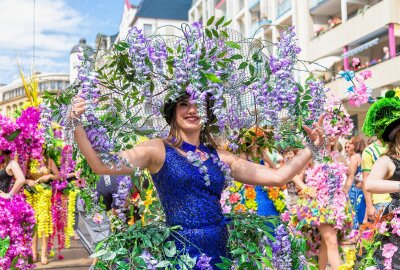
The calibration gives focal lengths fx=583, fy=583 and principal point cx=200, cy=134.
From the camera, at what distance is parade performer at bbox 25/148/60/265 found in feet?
27.4

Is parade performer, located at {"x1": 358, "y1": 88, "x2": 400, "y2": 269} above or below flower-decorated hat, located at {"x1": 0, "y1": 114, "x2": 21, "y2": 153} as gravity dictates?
below

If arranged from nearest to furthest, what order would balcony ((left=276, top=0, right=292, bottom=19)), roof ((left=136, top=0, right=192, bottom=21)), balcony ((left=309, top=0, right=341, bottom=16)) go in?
balcony ((left=309, top=0, right=341, bottom=16)) → balcony ((left=276, top=0, right=292, bottom=19)) → roof ((left=136, top=0, right=192, bottom=21))

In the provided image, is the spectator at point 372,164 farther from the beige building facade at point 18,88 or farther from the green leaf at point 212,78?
the beige building facade at point 18,88

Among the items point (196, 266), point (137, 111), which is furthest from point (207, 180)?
point (137, 111)

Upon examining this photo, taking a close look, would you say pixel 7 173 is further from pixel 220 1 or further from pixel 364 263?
pixel 220 1

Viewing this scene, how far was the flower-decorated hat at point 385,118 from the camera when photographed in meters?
3.96

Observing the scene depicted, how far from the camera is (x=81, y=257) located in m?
8.55

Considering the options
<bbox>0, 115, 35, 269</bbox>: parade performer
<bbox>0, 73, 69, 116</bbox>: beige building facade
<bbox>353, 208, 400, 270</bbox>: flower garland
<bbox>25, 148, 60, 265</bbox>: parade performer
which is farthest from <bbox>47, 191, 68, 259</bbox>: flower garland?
<bbox>0, 73, 69, 116</bbox>: beige building facade

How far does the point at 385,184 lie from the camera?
3.72m

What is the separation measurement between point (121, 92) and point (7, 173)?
4.37m

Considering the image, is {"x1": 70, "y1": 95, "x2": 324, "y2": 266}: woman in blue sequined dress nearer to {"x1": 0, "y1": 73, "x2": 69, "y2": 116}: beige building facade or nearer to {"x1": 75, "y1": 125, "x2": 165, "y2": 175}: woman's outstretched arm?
{"x1": 75, "y1": 125, "x2": 165, "y2": 175}: woman's outstretched arm

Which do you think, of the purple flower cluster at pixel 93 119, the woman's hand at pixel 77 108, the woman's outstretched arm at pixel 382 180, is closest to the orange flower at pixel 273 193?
the woman's outstretched arm at pixel 382 180

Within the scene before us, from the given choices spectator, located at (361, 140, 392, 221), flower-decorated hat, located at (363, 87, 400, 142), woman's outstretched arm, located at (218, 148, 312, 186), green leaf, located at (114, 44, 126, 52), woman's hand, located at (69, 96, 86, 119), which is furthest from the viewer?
spectator, located at (361, 140, 392, 221)

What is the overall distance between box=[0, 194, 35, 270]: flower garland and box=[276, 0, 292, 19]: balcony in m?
20.4
